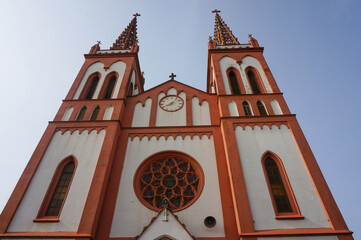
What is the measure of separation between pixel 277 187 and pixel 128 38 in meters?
18.7

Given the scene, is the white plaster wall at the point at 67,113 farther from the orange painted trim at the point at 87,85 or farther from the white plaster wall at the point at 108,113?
the white plaster wall at the point at 108,113

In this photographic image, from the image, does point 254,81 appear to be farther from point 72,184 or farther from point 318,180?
point 72,184

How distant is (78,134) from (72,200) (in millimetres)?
3744

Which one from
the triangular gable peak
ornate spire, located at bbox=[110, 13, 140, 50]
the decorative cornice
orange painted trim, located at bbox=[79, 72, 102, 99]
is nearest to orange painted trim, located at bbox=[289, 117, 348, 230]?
the decorative cornice

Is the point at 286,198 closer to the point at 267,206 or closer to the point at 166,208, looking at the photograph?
the point at 267,206

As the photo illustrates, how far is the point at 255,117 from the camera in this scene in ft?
40.5

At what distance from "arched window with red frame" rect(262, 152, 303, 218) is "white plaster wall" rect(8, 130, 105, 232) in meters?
7.77

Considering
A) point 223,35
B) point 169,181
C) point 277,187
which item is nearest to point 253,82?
point 277,187

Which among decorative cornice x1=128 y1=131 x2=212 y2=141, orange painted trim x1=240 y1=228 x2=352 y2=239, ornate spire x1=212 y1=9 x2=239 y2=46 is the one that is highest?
ornate spire x1=212 y1=9 x2=239 y2=46

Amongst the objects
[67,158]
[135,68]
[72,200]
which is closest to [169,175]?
[72,200]

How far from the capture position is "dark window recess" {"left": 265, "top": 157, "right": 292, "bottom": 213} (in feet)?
30.2

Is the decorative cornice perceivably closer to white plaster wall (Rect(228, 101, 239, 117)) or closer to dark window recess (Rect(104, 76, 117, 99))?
white plaster wall (Rect(228, 101, 239, 117))

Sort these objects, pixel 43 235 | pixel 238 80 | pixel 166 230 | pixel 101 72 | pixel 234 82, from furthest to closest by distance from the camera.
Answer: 1. pixel 101 72
2. pixel 234 82
3. pixel 238 80
4. pixel 166 230
5. pixel 43 235

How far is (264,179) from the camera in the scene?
9867mm
